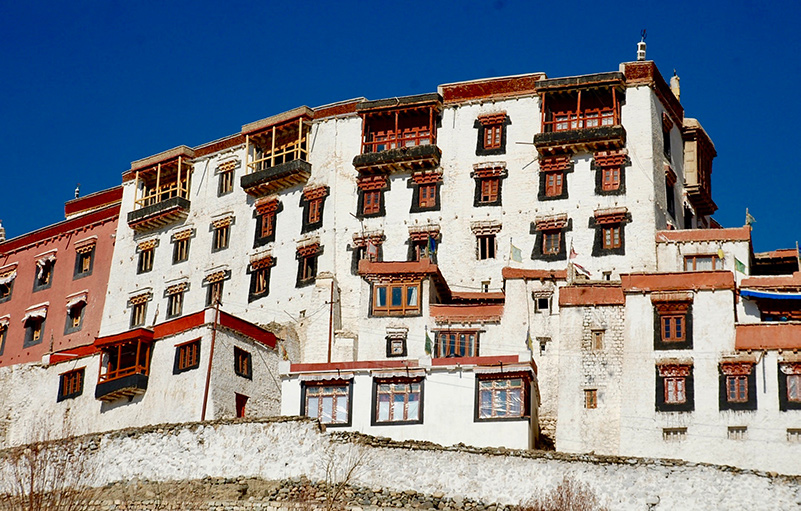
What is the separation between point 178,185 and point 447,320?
2370cm

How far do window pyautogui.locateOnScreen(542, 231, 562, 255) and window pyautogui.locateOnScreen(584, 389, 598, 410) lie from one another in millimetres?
12789

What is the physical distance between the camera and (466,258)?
71.4 meters

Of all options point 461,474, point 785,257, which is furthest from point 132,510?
point 785,257

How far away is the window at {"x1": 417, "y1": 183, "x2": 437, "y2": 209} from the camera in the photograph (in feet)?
242

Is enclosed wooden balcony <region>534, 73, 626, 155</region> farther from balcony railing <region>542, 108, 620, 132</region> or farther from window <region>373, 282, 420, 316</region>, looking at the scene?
window <region>373, 282, 420, 316</region>

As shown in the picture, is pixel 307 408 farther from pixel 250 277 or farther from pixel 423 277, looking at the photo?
pixel 250 277

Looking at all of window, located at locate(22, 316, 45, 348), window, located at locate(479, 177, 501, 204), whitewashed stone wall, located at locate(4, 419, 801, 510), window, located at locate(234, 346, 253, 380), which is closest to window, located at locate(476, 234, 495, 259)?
window, located at locate(479, 177, 501, 204)

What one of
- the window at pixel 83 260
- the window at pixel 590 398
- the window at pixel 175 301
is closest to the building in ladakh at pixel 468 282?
the window at pixel 590 398

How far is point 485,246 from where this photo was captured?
7150cm

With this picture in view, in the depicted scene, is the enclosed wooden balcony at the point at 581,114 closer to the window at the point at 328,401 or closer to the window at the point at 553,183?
the window at the point at 553,183

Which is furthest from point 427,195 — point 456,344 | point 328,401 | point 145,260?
point 145,260

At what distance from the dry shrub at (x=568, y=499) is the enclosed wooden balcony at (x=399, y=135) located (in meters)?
28.3

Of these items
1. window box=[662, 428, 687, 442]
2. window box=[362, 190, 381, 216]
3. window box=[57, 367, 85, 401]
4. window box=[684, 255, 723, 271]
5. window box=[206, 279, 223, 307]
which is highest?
window box=[362, 190, 381, 216]

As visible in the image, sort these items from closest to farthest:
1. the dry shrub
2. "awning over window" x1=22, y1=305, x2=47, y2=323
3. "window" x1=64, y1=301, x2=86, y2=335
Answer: the dry shrub
"window" x1=64, y1=301, x2=86, y2=335
"awning over window" x1=22, y1=305, x2=47, y2=323
